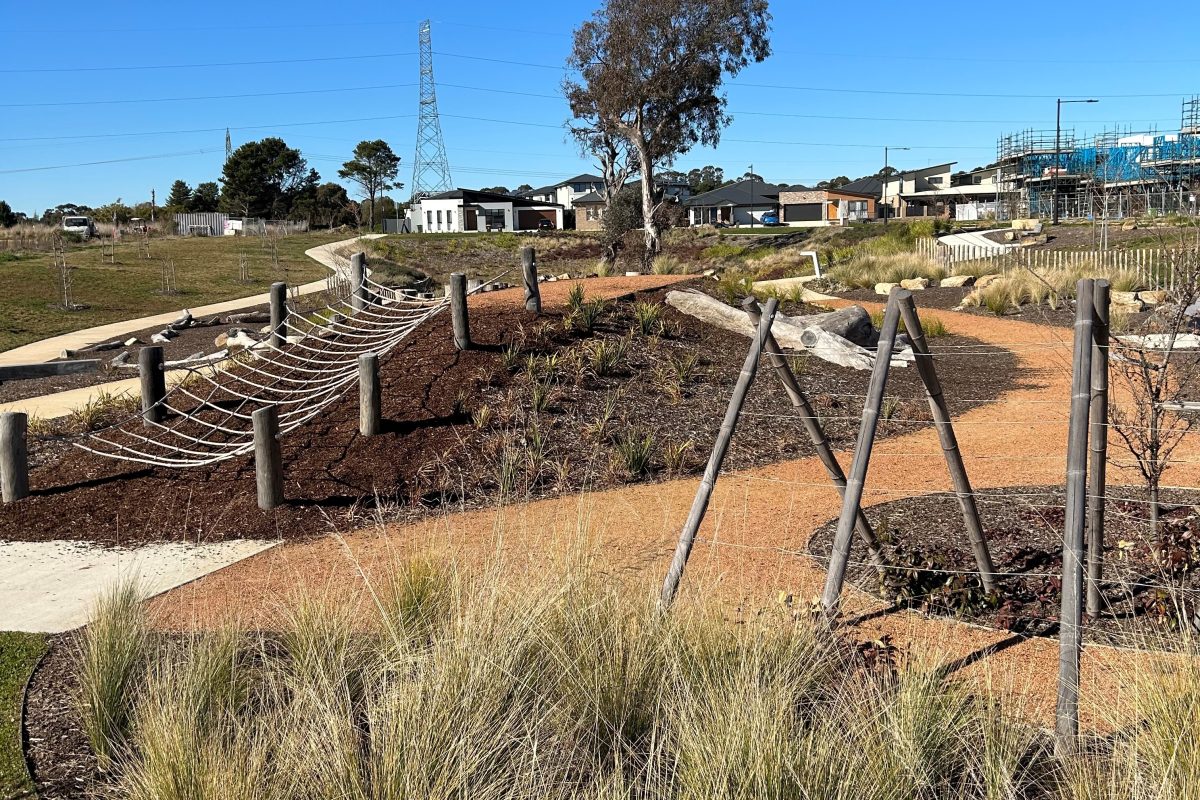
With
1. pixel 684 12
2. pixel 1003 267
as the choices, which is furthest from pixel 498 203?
pixel 1003 267

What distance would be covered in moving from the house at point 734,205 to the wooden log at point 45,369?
7580 cm

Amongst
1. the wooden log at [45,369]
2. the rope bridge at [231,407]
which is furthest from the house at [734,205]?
the rope bridge at [231,407]

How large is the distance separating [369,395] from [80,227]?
156 ft

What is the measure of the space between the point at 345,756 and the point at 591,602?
1.33 metres

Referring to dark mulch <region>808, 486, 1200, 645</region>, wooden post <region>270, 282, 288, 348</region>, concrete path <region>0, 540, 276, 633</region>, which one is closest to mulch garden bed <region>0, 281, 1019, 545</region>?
concrete path <region>0, 540, 276, 633</region>

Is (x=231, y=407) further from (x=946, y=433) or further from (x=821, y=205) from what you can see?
(x=821, y=205)

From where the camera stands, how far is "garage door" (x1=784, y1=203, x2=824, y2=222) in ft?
287

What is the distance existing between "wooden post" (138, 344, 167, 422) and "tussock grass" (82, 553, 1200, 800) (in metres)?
5.56

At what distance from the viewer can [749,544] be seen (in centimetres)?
640

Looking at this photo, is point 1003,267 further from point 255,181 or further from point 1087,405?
point 255,181

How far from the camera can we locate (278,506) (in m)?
7.54

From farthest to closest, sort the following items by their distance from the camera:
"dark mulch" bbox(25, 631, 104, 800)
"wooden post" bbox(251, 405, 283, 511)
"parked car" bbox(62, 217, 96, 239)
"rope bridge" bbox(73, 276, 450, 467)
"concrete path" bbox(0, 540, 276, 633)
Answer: "parked car" bbox(62, 217, 96, 239) < "rope bridge" bbox(73, 276, 450, 467) < "wooden post" bbox(251, 405, 283, 511) < "concrete path" bbox(0, 540, 276, 633) < "dark mulch" bbox(25, 631, 104, 800)

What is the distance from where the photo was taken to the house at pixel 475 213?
77812mm

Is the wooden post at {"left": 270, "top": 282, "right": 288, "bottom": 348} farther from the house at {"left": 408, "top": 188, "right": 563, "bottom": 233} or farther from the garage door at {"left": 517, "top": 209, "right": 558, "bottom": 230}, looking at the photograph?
the garage door at {"left": 517, "top": 209, "right": 558, "bottom": 230}
